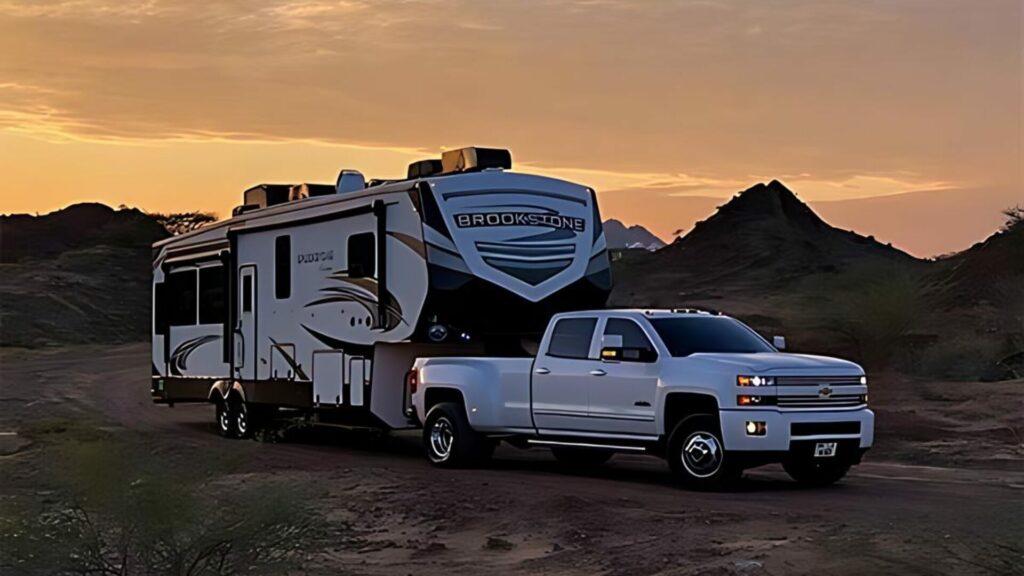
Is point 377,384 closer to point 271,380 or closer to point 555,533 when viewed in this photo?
point 271,380

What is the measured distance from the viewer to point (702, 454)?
53.5 ft

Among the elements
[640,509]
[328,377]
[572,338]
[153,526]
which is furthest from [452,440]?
[153,526]

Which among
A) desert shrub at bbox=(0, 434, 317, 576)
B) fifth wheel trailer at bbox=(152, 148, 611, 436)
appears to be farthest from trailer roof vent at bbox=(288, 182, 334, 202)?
desert shrub at bbox=(0, 434, 317, 576)

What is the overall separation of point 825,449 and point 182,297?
1435 centimetres

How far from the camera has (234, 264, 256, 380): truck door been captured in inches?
967

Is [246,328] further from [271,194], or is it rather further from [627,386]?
[627,386]

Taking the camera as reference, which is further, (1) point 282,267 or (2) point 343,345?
(1) point 282,267

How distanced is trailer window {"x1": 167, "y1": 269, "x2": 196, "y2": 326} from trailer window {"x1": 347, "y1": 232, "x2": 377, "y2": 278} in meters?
6.13

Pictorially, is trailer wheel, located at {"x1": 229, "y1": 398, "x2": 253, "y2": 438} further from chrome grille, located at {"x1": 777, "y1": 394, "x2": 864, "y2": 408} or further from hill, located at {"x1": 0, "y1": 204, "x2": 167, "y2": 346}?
hill, located at {"x1": 0, "y1": 204, "x2": 167, "y2": 346}

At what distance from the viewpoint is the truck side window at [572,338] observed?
17.9m

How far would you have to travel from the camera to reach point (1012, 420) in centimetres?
2527

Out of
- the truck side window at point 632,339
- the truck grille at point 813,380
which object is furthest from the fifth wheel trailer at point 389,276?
the truck grille at point 813,380

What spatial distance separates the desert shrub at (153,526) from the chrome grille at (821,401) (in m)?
6.42

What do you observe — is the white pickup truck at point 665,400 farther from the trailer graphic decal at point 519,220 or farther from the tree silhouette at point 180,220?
the tree silhouette at point 180,220
